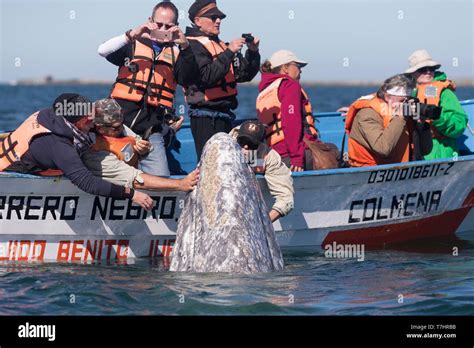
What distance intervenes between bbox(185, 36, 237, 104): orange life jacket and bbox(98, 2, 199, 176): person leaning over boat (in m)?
0.29

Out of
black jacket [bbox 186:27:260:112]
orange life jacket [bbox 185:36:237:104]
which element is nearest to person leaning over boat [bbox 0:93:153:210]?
black jacket [bbox 186:27:260:112]

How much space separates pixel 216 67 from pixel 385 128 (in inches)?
82.6

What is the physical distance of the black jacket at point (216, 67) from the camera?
1102 cm

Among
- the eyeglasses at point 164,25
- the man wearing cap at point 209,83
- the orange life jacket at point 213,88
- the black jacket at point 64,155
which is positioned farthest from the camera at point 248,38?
the black jacket at point 64,155

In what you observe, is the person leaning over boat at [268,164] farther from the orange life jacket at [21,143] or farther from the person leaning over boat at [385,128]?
the orange life jacket at [21,143]

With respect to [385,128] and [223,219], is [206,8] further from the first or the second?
[223,219]

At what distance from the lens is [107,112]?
9.96 metres

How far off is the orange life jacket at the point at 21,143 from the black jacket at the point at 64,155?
6cm

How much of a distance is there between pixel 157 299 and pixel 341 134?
6461mm

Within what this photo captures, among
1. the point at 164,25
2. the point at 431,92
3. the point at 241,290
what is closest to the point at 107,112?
the point at 164,25

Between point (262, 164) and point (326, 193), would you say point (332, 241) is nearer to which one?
point (326, 193)

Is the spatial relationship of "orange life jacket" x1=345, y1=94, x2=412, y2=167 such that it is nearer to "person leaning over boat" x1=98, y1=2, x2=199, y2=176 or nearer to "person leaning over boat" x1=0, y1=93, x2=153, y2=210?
"person leaning over boat" x1=98, y1=2, x2=199, y2=176
